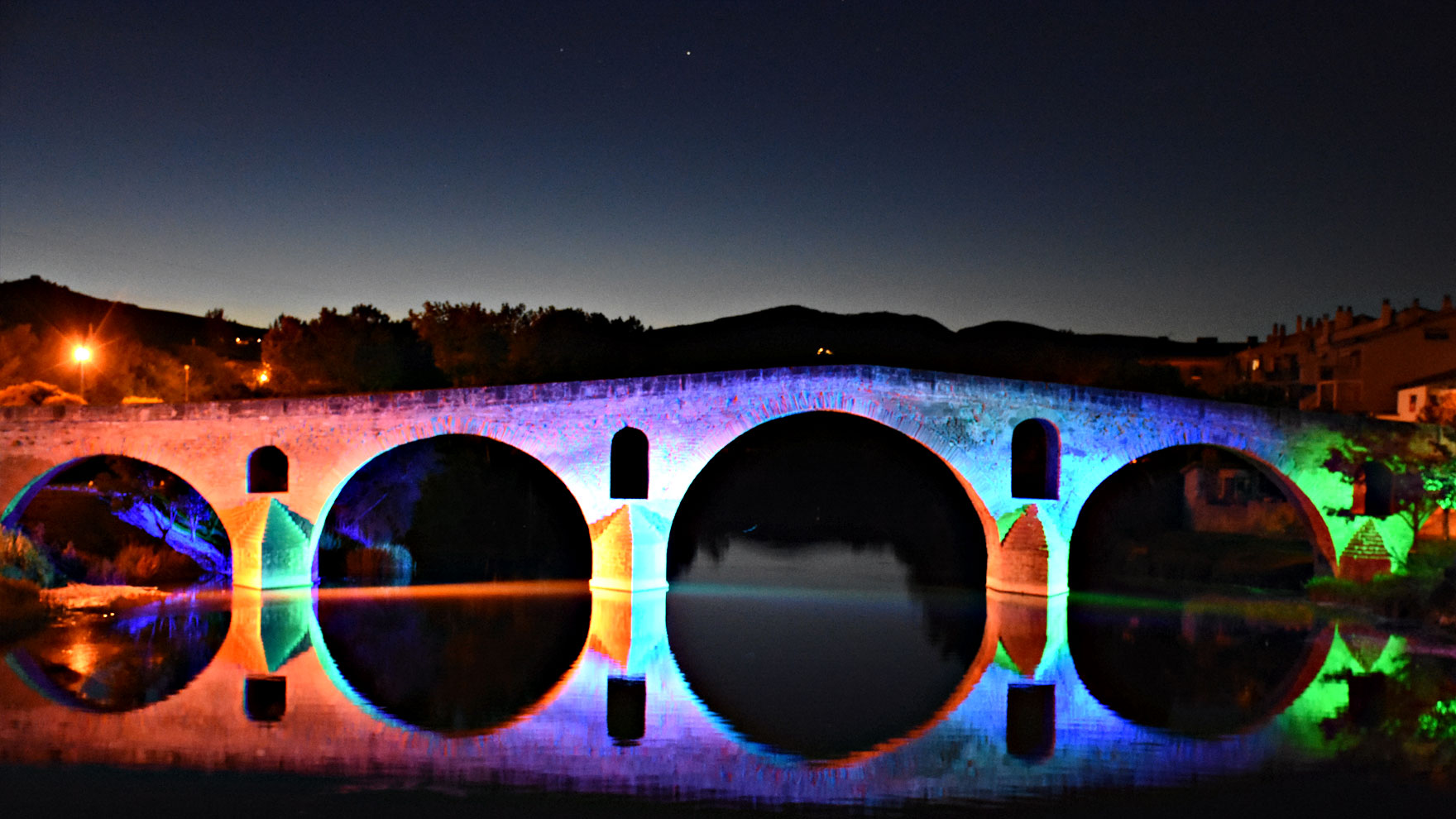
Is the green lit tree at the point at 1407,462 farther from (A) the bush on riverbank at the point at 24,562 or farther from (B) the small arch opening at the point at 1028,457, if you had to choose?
(A) the bush on riverbank at the point at 24,562

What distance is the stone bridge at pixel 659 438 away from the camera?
26.6 metres

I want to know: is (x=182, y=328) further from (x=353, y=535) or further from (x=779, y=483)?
(x=353, y=535)

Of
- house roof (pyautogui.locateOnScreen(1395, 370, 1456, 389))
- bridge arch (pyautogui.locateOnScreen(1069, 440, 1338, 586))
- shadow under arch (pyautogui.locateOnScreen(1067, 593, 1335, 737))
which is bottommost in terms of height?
shadow under arch (pyautogui.locateOnScreen(1067, 593, 1335, 737))

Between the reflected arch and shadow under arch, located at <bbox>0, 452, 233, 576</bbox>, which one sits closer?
the reflected arch

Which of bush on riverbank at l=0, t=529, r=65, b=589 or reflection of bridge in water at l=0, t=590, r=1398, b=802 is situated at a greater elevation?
bush on riverbank at l=0, t=529, r=65, b=589

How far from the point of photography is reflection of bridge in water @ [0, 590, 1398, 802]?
1306 centimetres

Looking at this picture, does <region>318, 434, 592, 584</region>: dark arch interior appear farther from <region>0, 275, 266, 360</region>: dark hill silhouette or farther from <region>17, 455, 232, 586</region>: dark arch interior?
<region>0, 275, 266, 360</region>: dark hill silhouette

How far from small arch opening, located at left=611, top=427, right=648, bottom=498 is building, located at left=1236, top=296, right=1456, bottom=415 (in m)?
20.4

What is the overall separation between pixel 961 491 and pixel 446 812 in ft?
106

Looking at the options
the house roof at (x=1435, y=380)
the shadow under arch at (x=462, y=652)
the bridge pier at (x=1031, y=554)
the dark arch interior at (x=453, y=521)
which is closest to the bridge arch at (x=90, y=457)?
the dark arch interior at (x=453, y=521)

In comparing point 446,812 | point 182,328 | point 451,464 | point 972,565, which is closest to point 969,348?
point 972,565

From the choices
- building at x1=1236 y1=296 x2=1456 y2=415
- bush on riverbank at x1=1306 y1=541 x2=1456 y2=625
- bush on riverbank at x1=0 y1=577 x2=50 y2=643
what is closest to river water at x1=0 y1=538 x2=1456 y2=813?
bush on riverbank at x1=0 y1=577 x2=50 y2=643

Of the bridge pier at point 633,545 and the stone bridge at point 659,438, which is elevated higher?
the stone bridge at point 659,438

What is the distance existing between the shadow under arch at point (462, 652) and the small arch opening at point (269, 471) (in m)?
5.60
